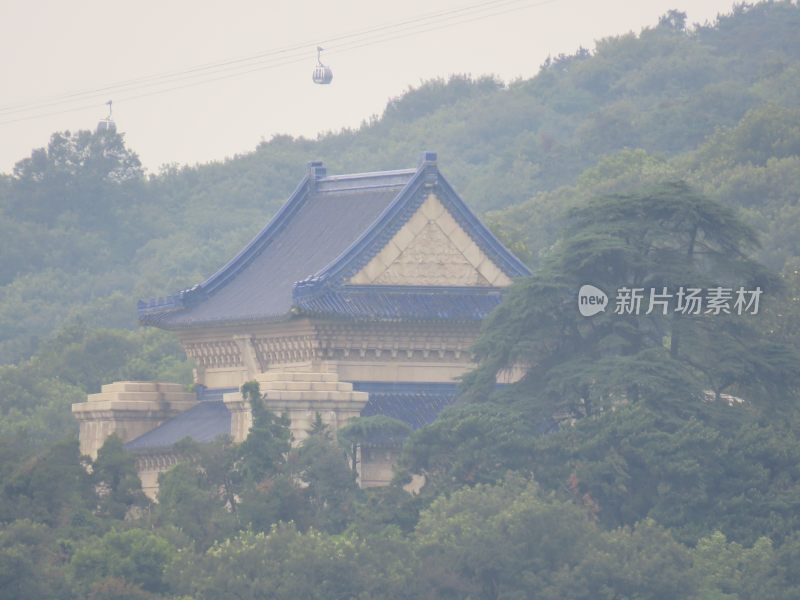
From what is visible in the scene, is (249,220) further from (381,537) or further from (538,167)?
(381,537)

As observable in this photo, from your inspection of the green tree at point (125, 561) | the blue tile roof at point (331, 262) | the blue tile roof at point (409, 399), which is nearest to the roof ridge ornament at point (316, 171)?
the blue tile roof at point (331, 262)

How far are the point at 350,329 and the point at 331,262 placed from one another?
1328 millimetres

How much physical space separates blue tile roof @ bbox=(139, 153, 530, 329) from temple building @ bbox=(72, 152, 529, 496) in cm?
4

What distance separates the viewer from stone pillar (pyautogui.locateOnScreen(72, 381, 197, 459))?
44312 mm

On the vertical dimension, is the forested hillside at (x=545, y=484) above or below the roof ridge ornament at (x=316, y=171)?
below

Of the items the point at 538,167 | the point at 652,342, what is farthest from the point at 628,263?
the point at 538,167

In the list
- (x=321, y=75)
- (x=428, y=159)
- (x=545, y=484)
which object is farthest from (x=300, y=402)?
(x=321, y=75)

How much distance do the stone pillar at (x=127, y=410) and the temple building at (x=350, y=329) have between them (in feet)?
0.09

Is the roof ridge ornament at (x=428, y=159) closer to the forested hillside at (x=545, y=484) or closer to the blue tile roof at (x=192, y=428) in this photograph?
the forested hillside at (x=545, y=484)

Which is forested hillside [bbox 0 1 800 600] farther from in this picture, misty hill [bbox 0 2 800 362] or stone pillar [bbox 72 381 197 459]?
misty hill [bbox 0 2 800 362]

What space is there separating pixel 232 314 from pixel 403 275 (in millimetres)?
3565

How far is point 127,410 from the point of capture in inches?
1751

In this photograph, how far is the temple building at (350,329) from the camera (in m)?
40.8

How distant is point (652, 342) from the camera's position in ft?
132
